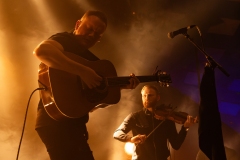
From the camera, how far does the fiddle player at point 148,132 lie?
10.5 feet

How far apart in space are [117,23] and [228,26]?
6.56 feet

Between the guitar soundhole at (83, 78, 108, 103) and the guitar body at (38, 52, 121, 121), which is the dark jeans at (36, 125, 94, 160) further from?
the guitar soundhole at (83, 78, 108, 103)

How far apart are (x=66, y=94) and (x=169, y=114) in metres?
1.83

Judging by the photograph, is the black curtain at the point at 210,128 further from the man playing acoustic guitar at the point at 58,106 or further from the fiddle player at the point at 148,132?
the fiddle player at the point at 148,132

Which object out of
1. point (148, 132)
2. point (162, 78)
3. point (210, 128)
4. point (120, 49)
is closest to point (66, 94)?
point (210, 128)

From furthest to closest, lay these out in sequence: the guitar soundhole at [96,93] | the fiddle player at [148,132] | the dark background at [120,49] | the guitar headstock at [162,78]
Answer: the dark background at [120,49] → the fiddle player at [148,132] → the guitar headstock at [162,78] → the guitar soundhole at [96,93]

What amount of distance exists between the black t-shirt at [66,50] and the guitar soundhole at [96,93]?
0.13 meters

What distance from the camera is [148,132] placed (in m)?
3.33

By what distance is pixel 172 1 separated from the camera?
164 inches

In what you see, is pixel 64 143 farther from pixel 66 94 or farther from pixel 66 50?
pixel 66 50

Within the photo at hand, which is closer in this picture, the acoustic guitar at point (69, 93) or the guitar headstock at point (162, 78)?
the acoustic guitar at point (69, 93)

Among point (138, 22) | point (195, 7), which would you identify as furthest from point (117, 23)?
point (195, 7)

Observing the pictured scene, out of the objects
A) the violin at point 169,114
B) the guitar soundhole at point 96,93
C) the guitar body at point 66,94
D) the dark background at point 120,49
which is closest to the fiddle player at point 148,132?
the violin at point 169,114

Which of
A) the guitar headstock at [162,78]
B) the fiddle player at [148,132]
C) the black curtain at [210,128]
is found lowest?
the black curtain at [210,128]
